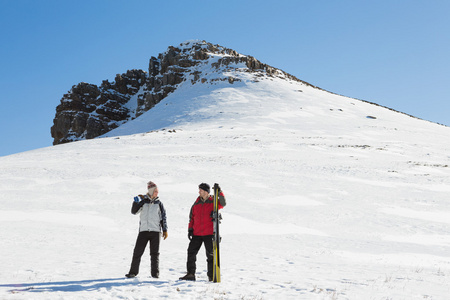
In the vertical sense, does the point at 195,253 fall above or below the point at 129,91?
below

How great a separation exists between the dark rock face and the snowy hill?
233ft

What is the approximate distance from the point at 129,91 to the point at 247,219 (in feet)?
483

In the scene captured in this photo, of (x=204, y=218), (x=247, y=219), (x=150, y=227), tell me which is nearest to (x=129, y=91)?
(x=247, y=219)

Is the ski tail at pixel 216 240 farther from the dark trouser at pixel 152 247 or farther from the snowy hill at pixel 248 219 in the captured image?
the dark trouser at pixel 152 247

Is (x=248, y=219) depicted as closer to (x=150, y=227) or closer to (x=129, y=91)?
(x=150, y=227)

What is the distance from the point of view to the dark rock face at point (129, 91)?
111812 mm

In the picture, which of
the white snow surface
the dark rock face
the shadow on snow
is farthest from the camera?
the dark rock face

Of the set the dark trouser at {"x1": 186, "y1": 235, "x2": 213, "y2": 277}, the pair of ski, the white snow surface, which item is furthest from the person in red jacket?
the white snow surface

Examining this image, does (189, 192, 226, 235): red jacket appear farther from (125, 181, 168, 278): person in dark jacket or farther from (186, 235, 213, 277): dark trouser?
(125, 181, 168, 278): person in dark jacket

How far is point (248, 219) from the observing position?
615 inches

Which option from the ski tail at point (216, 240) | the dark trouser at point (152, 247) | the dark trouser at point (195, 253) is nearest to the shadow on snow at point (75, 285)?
the dark trouser at point (152, 247)

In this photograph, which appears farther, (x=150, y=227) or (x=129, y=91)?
(x=129, y=91)

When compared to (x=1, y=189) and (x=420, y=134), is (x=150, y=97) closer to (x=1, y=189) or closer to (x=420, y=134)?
(x=420, y=134)

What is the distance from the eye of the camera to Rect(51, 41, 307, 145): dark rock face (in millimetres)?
111812
